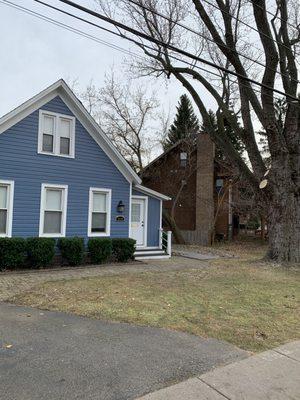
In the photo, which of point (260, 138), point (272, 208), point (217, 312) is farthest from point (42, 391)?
point (260, 138)

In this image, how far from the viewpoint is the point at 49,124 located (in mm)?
13055

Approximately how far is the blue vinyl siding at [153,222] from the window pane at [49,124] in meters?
5.12

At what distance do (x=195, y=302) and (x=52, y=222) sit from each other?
22.5ft

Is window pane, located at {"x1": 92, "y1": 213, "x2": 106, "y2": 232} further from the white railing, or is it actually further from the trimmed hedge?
the white railing

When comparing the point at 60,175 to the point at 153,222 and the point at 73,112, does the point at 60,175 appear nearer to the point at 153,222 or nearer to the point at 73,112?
the point at 73,112

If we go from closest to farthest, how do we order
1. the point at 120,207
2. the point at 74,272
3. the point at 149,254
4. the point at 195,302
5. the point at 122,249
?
the point at 195,302
the point at 74,272
the point at 122,249
the point at 120,207
the point at 149,254

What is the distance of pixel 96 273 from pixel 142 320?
5228 millimetres

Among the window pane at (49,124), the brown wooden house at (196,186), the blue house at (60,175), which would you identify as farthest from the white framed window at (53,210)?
the brown wooden house at (196,186)

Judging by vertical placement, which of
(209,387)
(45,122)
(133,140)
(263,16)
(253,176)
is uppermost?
(263,16)

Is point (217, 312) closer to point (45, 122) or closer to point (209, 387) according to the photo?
point (209, 387)

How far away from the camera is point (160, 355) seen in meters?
4.80

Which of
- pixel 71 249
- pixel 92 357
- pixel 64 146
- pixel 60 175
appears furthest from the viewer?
pixel 64 146

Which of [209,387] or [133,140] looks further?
[133,140]

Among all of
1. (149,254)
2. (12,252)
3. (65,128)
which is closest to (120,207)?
(149,254)
